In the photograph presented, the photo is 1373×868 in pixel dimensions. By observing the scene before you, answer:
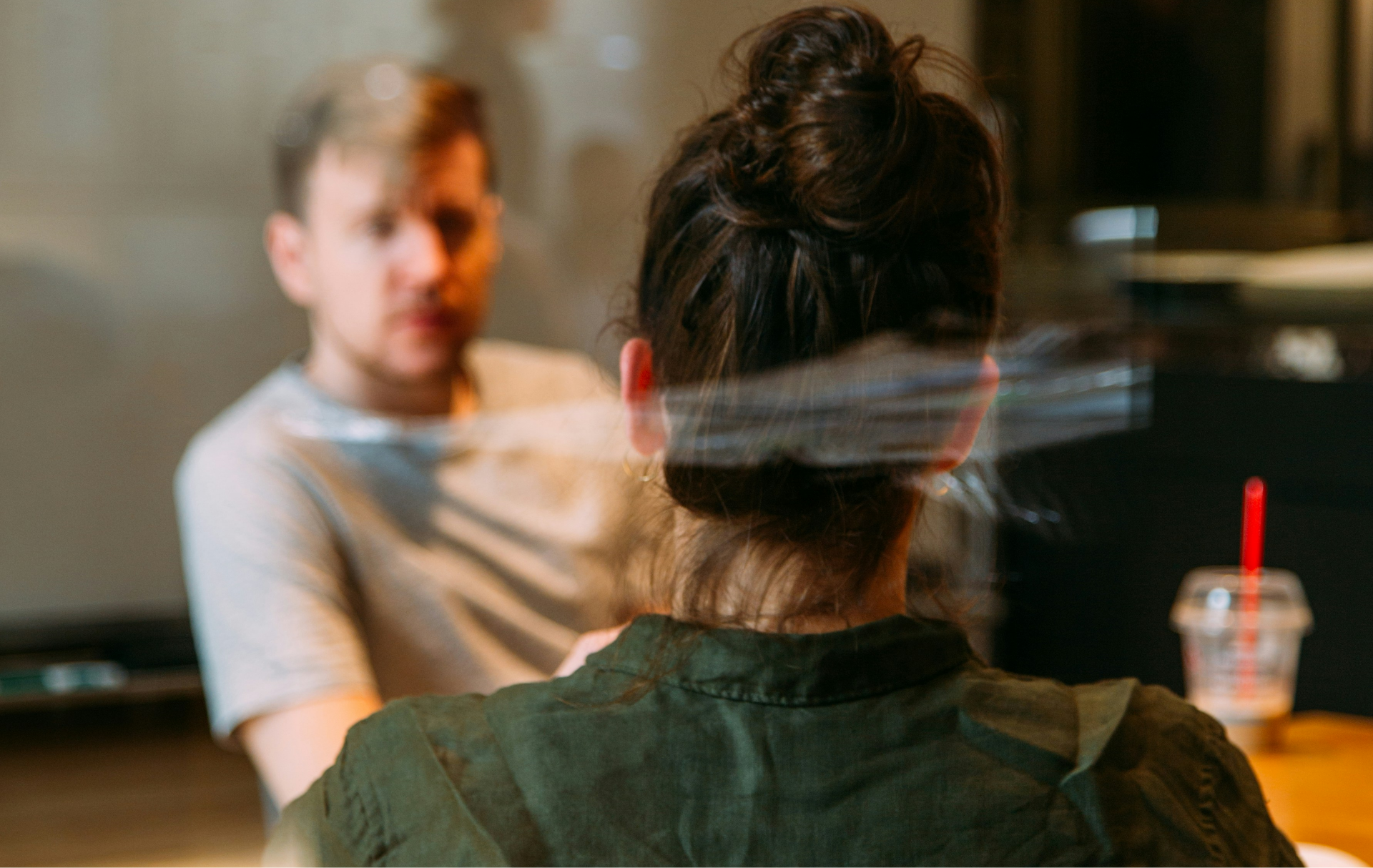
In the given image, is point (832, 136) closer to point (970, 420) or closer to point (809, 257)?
point (809, 257)

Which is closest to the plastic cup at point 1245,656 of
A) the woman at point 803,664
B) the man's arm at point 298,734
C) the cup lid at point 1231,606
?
the cup lid at point 1231,606

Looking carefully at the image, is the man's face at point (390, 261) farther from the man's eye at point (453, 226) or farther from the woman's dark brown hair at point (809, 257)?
the woman's dark brown hair at point (809, 257)

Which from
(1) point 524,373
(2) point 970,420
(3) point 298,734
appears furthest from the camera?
(1) point 524,373

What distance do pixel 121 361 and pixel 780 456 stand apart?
0.71 metres

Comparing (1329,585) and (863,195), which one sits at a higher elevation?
(863,195)

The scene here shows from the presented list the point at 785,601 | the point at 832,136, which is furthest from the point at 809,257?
the point at 785,601

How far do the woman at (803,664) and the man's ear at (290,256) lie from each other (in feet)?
1.78

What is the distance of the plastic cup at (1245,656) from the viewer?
Answer: 92cm

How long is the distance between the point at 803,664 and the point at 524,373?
673mm

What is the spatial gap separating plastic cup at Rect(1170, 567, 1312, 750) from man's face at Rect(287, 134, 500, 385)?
0.63 m

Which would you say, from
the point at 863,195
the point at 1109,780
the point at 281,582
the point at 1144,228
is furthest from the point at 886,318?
the point at 1144,228

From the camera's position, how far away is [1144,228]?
7.16ft

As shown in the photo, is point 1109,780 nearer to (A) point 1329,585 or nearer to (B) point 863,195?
(B) point 863,195

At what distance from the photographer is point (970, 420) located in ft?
2.06
